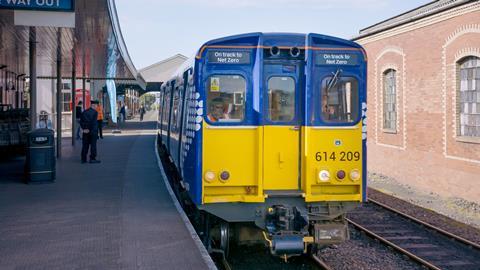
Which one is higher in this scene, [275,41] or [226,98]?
[275,41]

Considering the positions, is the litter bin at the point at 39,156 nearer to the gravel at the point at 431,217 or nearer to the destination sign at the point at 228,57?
the destination sign at the point at 228,57

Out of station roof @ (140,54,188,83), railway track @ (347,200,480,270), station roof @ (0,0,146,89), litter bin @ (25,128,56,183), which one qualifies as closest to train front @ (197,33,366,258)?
railway track @ (347,200,480,270)

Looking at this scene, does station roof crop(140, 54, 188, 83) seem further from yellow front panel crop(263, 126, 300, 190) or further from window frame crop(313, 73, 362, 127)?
yellow front panel crop(263, 126, 300, 190)

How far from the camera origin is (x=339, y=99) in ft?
25.4

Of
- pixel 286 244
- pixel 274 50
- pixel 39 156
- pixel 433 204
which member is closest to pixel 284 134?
pixel 274 50

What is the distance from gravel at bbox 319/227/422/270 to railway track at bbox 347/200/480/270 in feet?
0.48

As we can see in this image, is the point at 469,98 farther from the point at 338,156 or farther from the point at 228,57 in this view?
the point at 228,57

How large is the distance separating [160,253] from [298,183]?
210 cm

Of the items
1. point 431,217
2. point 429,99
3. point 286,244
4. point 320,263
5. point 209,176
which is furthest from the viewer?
point 429,99

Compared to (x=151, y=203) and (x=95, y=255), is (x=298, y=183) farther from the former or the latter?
(x=151, y=203)

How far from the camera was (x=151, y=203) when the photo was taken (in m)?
10.0

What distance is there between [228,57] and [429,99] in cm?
1130

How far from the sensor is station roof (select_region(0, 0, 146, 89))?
1161cm

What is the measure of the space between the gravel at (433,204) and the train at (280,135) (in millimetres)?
4321
